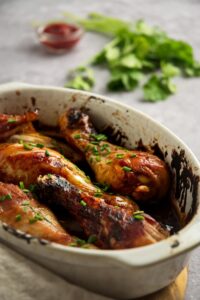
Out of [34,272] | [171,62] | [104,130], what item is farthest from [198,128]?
[34,272]

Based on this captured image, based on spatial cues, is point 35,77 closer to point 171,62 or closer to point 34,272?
point 171,62

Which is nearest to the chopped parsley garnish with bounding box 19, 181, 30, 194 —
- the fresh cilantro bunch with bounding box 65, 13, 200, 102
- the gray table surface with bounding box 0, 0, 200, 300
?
the gray table surface with bounding box 0, 0, 200, 300

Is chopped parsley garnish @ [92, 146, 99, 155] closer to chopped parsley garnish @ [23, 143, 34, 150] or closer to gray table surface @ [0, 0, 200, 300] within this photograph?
chopped parsley garnish @ [23, 143, 34, 150]

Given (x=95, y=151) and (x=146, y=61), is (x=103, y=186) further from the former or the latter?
(x=146, y=61)

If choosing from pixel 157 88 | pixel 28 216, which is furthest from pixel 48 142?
pixel 157 88

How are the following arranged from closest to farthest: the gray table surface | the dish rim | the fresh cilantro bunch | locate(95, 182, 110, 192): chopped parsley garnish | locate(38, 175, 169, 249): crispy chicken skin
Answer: the dish rim < locate(38, 175, 169, 249): crispy chicken skin < locate(95, 182, 110, 192): chopped parsley garnish < the gray table surface < the fresh cilantro bunch
